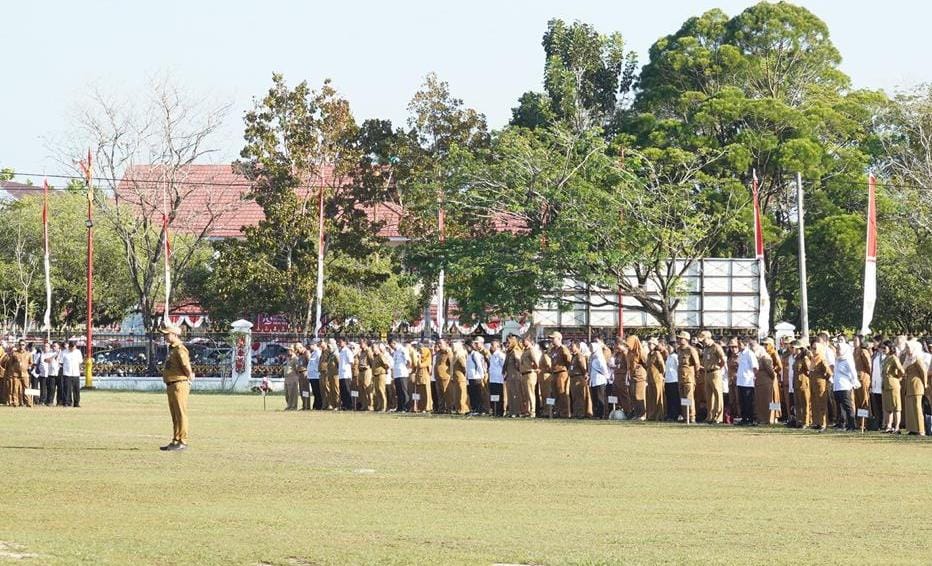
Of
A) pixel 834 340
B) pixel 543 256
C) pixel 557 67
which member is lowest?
pixel 834 340

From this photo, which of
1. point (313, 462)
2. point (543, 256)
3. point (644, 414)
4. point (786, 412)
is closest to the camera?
point (313, 462)

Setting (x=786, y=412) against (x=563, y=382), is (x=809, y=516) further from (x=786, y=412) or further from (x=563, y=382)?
(x=563, y=382)

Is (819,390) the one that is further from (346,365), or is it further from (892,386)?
(346,365)

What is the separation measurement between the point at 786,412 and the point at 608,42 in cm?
2993

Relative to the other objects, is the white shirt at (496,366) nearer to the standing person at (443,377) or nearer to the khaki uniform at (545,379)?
the standing person at (443,377)

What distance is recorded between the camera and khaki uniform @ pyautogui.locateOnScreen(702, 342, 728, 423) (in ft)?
100

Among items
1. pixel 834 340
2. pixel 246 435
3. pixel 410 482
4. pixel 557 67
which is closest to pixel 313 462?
pixel 410 482

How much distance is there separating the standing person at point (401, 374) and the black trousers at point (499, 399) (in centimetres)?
258

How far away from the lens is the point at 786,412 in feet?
99.8

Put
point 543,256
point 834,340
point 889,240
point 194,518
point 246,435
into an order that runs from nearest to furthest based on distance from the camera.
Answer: point 194,518 < point 246,435 < point 834,340 < point 543,256 < point 889,240

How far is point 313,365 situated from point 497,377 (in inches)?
217

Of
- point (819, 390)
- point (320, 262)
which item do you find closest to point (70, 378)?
point (320, 262)

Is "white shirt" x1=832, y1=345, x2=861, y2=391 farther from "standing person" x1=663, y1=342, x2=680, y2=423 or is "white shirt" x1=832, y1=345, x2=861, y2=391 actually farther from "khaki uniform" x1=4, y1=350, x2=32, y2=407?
"khaki uniform" x1=4, y1=350, x2=32, y2=407

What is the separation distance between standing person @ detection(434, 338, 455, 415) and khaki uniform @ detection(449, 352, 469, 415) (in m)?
0.09
